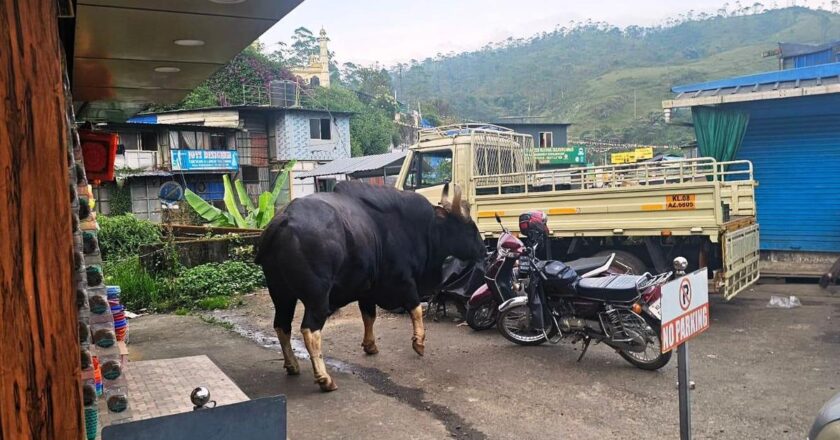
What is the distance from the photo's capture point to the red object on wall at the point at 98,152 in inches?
187

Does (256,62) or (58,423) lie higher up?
(256,62)

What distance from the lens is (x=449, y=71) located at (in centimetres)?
8775

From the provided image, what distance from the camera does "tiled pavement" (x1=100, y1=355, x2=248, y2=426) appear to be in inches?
177

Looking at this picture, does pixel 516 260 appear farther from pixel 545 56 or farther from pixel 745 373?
pixel 545 56

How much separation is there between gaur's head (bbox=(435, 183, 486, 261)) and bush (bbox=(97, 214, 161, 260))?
8.19 meters

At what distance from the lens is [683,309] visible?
9.82 ft

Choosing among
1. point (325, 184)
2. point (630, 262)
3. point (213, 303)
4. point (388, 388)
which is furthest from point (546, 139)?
point (388, 388)

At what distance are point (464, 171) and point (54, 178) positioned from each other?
23.8 ft

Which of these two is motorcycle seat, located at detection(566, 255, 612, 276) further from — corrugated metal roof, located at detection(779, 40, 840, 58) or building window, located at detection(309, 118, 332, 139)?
building window, located at detection(309, 118, 332, 139)

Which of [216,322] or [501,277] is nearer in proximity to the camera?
[501,277]

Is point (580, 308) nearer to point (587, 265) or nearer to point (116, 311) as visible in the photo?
point (587, 265)

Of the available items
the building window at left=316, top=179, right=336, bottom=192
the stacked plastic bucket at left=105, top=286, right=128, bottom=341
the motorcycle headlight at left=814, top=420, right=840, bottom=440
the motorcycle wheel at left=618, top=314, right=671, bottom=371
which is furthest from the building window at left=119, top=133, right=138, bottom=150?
the motorcycle headlight at left=814, top=420, right=840, bottom=440

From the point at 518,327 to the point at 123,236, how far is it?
10.1 metres

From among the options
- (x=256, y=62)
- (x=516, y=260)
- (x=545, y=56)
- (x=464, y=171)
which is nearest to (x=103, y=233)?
(x=464, y=171)
